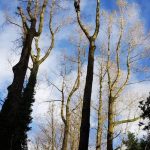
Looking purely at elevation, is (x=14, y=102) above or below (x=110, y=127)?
below

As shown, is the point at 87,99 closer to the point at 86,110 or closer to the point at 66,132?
the point at 86,110

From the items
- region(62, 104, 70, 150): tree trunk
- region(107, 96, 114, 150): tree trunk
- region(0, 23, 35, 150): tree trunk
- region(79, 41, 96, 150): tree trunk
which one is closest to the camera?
region(79, 41, 96, 150): tree trunk

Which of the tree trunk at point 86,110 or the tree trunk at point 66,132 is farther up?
the tree trunk at point 66,132

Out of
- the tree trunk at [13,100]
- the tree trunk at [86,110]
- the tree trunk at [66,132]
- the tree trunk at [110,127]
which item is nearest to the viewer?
the tree trunk at [86,110]

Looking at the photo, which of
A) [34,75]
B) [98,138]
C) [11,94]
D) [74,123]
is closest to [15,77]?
[11,94]

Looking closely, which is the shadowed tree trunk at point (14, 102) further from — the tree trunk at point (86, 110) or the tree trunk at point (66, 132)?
the tree trunk at point (66, 132)

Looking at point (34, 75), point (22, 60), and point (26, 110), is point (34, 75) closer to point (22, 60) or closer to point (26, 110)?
point (26, 110)

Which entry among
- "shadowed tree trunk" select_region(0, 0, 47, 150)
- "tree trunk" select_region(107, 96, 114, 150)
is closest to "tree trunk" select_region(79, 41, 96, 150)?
"shadowed tree trunk" select_region(0, 0, 47, 150)

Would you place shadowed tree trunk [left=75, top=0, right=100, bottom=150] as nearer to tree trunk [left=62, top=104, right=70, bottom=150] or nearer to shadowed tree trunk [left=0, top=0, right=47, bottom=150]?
shadowed tree trunk [left=0, top=0, right=47, bottom=150]

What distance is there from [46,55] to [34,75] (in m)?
1.59

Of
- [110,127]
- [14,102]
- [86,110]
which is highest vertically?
[110,127]

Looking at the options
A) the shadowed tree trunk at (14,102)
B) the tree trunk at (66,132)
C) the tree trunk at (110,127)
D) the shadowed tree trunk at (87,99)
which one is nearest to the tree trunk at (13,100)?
the shadowed tree trunk at (14,102)

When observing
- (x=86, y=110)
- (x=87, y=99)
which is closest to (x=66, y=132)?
(x=87, y=99)

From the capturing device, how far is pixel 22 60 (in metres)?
12.2
